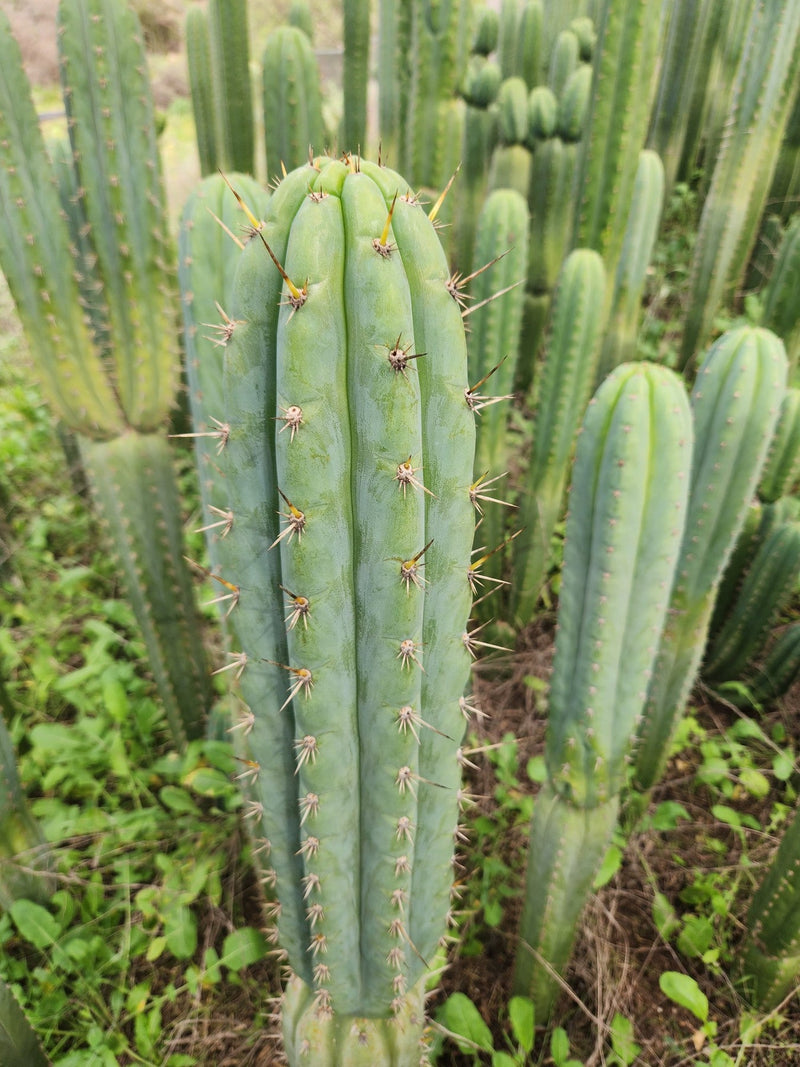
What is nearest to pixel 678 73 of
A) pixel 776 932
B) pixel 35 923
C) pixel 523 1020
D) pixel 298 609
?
pixel 776 932

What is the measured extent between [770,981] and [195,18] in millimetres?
4859

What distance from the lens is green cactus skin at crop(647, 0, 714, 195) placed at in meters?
4.56

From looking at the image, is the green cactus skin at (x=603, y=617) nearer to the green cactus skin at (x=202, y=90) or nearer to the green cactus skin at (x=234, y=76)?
the green cactus skin at (x=234, y=76)

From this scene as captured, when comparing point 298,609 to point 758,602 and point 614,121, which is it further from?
point 614,121

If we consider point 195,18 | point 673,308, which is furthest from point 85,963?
point 673,308

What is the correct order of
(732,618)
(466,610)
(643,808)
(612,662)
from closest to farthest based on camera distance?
(466,610), (612,662), (643,808), (732,618)

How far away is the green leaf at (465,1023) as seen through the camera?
1.75 metres

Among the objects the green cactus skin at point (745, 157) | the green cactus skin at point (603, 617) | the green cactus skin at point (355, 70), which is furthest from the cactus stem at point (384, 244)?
the green cactus skin at point (745, 157)

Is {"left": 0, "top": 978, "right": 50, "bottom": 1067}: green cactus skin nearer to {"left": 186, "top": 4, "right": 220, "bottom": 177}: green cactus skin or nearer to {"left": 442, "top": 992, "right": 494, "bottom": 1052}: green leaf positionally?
{"left": 442, "top": 992, "right": 494, "bottom": 1052}: green leaf

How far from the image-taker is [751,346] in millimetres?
1997

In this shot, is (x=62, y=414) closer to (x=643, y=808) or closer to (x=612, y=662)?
(x=612, y=662)

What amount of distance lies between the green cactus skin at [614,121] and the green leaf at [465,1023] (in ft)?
8.64

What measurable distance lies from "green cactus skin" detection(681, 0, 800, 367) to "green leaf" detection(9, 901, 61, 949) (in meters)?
4.01

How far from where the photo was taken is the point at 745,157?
3594mm
